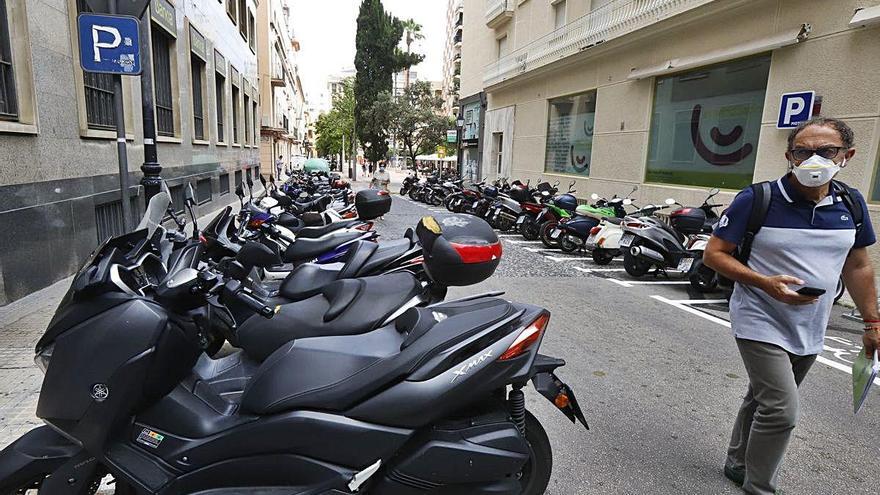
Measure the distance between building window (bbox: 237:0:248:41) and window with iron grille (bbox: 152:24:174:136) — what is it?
32.6 ft

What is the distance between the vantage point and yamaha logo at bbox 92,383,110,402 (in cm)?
187

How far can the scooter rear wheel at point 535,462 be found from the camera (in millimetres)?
→ 2246

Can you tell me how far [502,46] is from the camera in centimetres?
2306

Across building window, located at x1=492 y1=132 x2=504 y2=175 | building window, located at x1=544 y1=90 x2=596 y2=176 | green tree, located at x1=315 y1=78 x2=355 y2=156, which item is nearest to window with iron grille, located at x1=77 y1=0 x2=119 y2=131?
building window, located at x1=544 y1=90 x2=596 y2=176

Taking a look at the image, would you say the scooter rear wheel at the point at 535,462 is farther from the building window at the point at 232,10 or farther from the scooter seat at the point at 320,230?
the building window at the point at 232,10

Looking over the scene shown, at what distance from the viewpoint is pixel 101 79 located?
7371 millimetres

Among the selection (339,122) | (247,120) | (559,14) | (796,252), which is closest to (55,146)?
(796,252)

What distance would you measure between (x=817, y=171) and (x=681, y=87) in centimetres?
1041

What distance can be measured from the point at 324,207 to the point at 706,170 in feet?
26.0

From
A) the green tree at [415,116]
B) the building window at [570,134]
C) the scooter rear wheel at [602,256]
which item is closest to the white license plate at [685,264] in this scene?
the scooter rear wheel at [602,256]

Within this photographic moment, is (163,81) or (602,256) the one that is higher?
(163,81)

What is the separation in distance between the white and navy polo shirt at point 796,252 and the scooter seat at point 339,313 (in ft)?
5.69

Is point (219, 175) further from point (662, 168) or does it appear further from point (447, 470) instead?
point (447, 470)

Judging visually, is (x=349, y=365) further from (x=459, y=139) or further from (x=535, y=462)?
(x=459, y=139)
